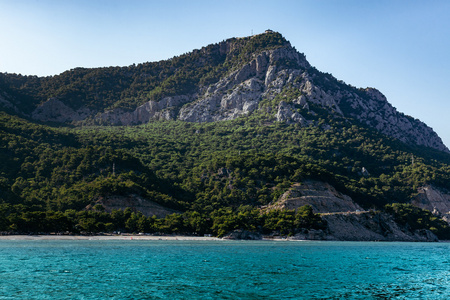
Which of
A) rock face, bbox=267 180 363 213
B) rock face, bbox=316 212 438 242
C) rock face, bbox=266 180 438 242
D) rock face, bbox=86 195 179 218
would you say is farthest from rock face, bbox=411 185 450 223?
rock face, bbox=86 195 179 218

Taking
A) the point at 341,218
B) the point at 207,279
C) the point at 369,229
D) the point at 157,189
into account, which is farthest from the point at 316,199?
the point at 207,279

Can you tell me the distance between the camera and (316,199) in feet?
528

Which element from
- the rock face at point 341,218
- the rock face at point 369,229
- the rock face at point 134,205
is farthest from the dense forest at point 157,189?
the rock face at point 369,229

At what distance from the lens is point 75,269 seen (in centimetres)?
5184

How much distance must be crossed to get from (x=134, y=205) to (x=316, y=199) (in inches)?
2869

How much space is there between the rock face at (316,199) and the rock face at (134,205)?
44.2 metres

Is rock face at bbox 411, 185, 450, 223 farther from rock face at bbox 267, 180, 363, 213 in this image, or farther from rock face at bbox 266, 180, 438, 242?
rock face at bbox 267, 180, 363, 213

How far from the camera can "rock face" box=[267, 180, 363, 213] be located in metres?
157

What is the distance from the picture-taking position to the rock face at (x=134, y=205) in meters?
144

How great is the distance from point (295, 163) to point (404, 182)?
63.7 meters

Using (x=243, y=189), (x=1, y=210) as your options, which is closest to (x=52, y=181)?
(x=1, y=210)

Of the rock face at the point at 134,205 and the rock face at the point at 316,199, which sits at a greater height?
the rock face at the point at 316,199

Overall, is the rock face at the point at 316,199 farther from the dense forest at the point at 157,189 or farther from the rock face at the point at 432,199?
the rock face at the point at 432,199

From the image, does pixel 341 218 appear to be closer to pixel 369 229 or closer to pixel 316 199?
pixel 316 199
